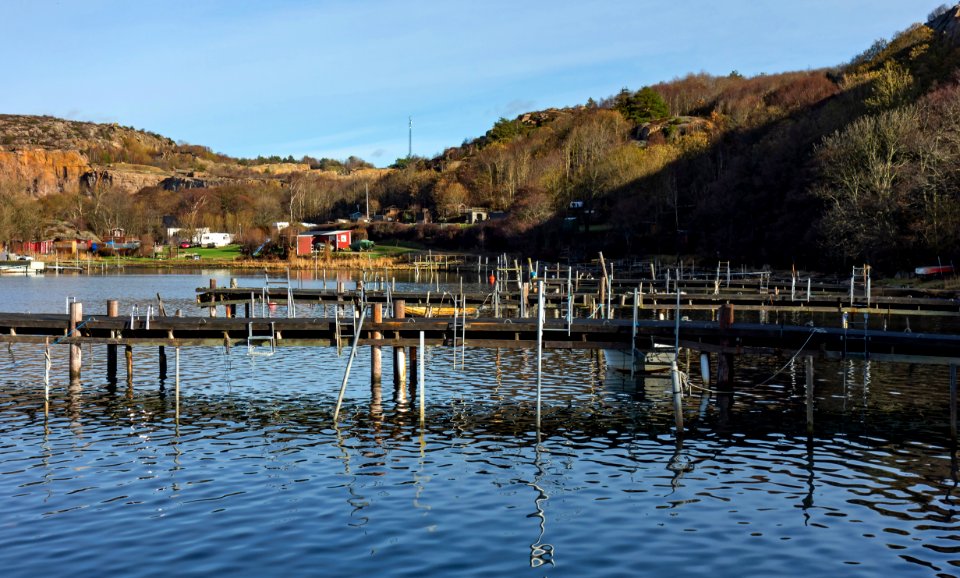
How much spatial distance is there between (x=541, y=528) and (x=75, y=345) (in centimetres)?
2327

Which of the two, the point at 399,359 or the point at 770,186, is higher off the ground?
the point at 770,186

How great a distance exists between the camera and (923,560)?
16.4m

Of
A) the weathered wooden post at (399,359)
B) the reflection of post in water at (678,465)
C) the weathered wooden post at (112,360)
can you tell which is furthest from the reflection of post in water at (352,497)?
the weathered wooden post at (112,360)

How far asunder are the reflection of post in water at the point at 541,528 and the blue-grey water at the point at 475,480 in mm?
65

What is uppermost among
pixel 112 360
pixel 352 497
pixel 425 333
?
pixel 425 333

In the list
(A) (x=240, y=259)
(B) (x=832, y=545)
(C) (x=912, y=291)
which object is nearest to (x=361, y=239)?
(A) (x=240, y=259)

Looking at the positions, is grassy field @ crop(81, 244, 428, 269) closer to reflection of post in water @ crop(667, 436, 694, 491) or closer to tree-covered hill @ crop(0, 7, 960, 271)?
tree-covered hill @ crop(0, 7, 960, 271)

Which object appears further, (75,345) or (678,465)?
(75,345)

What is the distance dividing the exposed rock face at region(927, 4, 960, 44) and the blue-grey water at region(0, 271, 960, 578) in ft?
371

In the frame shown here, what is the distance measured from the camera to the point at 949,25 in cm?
13625

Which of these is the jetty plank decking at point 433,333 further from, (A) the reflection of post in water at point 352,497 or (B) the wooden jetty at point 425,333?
(A) the reflection of post in water at point 352,497

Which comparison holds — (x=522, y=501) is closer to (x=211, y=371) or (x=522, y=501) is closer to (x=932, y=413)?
(x=932, y=413)

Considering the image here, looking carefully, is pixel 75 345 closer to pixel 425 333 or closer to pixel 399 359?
pixel 399 359

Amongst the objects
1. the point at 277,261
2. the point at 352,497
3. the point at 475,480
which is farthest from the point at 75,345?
the point at 277,261
